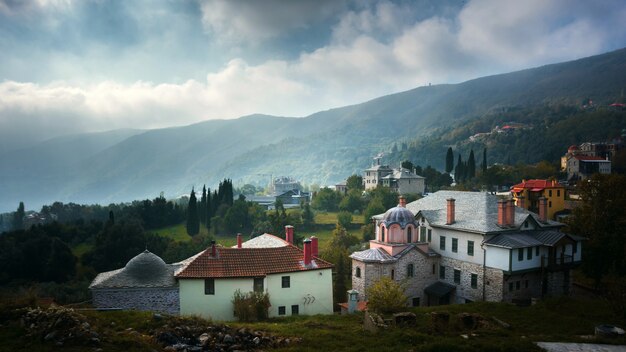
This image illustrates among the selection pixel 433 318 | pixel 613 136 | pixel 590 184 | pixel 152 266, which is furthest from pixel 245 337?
pixel 613 136

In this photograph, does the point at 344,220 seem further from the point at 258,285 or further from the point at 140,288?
Answer: the point at 140,288

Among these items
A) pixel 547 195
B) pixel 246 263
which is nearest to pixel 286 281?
pixel 246 263

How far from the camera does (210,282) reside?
2734 centimetres

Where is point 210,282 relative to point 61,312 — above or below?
below

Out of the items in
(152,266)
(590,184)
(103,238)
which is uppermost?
(590,184)

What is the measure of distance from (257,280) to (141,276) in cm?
678

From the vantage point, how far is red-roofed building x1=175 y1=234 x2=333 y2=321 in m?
27.2

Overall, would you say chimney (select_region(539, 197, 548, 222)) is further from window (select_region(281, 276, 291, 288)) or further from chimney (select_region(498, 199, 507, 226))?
window (select_region(281, 276, 291, 288))

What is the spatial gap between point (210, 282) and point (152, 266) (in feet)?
11.8

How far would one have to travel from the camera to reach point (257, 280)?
1104 inches

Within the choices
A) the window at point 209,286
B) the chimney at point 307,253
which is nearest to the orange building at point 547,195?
the chimney at point 307,253

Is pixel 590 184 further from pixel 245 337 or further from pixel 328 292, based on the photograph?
pixel 245 337

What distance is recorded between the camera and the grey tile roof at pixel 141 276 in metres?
26.1

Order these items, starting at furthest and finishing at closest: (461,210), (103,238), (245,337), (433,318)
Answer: (103,238), (461,210), (433,318), (245,337)
